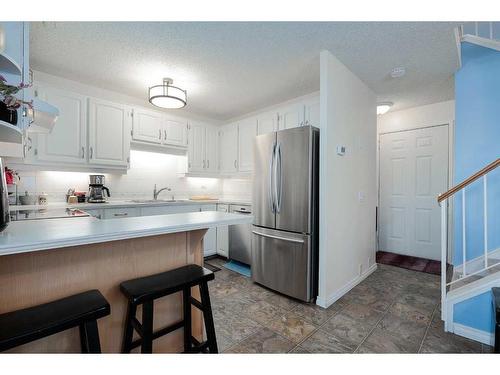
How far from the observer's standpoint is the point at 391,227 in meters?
4.13

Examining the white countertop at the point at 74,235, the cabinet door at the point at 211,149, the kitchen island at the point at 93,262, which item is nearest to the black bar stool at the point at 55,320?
the kitchen island at the point at 93,262

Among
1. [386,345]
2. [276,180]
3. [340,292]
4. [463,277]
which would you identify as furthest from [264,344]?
[463,277]

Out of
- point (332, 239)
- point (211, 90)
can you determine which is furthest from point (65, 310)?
point (211, 90)

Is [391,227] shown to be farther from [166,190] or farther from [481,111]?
[166,190]

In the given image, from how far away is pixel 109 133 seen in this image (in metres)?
3.15

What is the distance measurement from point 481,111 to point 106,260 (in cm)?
348

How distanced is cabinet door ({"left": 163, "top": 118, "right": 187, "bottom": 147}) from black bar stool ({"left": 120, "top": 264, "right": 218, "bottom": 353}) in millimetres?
2708

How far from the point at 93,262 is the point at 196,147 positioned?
9.94 ft

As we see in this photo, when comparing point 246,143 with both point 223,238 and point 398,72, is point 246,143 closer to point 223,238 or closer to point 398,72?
point 223,238

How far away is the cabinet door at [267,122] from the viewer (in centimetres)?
345

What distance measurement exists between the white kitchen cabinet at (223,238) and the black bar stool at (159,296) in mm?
2200

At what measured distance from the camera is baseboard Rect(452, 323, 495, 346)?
1771mm

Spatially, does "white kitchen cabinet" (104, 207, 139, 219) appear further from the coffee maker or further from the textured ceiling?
the textured ceiling

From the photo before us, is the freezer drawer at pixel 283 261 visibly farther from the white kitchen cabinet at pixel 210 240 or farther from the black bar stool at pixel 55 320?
the black bar stool at pixel 55 320
